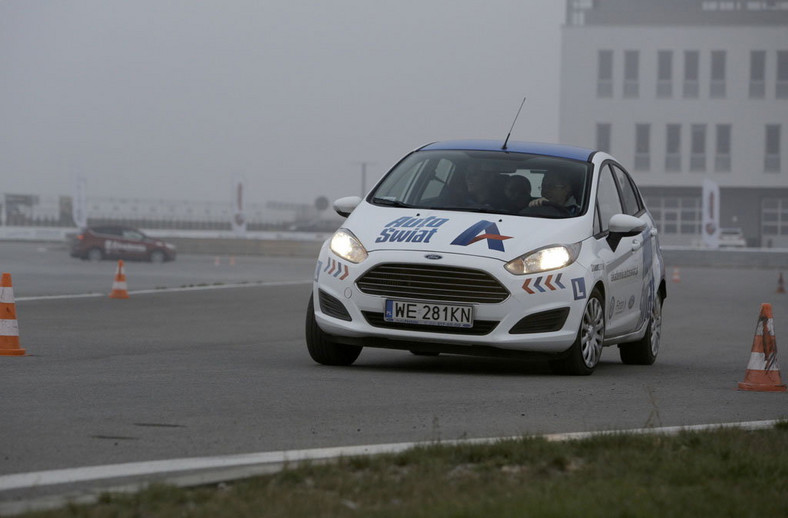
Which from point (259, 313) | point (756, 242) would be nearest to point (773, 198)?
point (756, 242)

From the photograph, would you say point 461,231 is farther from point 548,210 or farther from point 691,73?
point 691,73

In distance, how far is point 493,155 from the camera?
10.7 m

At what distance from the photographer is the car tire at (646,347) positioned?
11648mm

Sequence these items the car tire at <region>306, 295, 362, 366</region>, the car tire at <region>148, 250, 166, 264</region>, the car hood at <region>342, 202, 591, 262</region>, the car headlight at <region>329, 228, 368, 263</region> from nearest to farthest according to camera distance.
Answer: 1. the car hood at <region>342, 202, 591, 262</region>
2. the car headlight at <region>329, 228, 368, 263</region>
3. the car tire at <region>306, 295, 362, 366</region>
4. the car tire at <region>148, 250, 166, 264</region>

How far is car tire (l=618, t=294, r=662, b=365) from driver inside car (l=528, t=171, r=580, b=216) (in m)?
1.85

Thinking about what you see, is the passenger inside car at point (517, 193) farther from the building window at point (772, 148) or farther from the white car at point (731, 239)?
the building window at point (772, 148)

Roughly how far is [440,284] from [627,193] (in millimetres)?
3059

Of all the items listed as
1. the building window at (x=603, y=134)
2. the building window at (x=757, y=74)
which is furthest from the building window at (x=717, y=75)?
the building window at (x=603, y=134)

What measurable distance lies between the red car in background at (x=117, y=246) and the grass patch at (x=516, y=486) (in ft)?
145

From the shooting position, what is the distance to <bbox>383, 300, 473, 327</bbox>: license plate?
9.22m

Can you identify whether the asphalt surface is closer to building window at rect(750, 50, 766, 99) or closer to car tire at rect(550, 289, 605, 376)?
car tire at rect(550, 289, 605, 376)

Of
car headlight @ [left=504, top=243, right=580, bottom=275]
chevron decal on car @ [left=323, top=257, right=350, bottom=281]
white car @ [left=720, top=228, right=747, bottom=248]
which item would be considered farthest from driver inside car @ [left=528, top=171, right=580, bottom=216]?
white car @ [left=720, top=228, right=747, bottom=248]

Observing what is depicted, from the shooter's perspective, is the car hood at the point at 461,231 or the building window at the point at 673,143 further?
the building window at the point at 673,143

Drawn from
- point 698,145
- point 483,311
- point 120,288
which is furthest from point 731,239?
point 483,311
